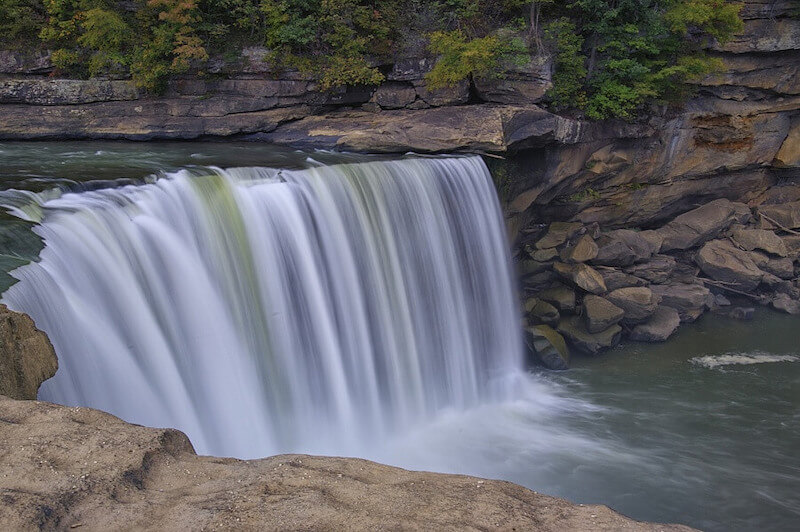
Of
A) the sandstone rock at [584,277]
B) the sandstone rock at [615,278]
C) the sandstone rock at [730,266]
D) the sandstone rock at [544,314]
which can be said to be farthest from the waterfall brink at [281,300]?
the sandstone rock at [730,266]

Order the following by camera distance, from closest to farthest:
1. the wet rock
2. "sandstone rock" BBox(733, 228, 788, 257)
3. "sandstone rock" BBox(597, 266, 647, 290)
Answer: "sandstone rock" BBox(597, 266, 647, 290)
the wet rock
"sandstone rock" BBox(733, 228, 788, 257)

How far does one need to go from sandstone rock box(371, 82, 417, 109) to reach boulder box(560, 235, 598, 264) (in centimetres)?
485

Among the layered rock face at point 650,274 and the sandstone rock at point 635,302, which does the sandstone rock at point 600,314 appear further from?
the sandstone rock at point 635,302

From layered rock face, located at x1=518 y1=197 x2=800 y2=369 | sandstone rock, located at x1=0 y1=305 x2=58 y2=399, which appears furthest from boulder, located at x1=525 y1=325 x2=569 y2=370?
sandstone rock, located at x1=0 y1=305 x2=58 y2=399

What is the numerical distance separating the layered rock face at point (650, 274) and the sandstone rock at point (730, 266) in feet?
0.08

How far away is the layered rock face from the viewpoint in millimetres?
14547

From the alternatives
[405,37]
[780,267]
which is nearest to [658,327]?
[780,267]

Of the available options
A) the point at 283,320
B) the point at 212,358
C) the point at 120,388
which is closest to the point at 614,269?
the point at 283,320

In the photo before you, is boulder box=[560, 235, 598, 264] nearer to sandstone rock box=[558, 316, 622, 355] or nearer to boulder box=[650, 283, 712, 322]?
sandstone rock box=[558, 316, 622, 355]

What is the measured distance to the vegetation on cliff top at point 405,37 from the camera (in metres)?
14.1

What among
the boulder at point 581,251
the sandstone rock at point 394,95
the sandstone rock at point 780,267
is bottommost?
the sandstone rock at point 780,267

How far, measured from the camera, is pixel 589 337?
14.4m

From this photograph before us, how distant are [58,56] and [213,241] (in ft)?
25.0

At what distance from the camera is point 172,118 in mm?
14086
